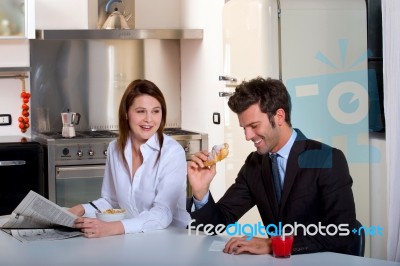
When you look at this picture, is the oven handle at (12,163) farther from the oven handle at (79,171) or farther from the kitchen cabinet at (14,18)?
the kitchen cabinet at (14,18)

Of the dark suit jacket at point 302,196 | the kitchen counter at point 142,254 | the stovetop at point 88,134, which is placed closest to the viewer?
the kitchen counter at point 142,254

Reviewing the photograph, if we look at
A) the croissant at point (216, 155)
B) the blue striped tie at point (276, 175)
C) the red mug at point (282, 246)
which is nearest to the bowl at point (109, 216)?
the croissant at point (216, 155)

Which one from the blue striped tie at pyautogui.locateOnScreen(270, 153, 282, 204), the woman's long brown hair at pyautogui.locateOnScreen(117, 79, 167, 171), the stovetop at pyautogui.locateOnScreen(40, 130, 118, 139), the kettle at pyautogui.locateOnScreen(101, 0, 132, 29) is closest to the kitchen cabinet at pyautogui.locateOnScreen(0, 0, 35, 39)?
the kettle at pyautogui.locateOnScreen(101, 0, 132, 29)

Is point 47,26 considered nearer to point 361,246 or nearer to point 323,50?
point 323,50

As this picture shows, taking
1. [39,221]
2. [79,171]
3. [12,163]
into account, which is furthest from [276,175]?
[12,163]

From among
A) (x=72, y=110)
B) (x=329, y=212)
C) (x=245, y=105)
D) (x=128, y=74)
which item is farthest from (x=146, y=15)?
(x=329, y=212)

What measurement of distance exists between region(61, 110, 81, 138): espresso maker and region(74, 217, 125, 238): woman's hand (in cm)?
242

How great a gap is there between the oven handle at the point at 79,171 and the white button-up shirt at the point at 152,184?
1.71 m

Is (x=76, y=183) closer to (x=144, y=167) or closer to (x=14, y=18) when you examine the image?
(x=14, y=18)

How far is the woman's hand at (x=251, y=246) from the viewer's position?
271cm

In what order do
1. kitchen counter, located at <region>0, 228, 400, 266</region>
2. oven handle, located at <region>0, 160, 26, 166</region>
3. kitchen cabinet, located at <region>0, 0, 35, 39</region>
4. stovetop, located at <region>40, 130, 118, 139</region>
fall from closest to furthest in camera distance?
kitchen counter, located at <region>0, 228, 400, 266</region> → oven handle, located at <region>0, 160, 26, 166</region> → stovetop, located at <region>40, 130, 118, 139</region> → kitchen cabinet, located at <region>0, 0, 35, 39</region>

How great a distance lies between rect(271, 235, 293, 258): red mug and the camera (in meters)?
2.65

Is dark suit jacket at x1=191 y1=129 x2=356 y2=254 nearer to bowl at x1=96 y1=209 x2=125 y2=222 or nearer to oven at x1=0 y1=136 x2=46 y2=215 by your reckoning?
bowl at x1=96 y1=209 x2=125 y2=222

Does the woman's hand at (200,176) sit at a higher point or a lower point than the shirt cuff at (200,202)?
higher
